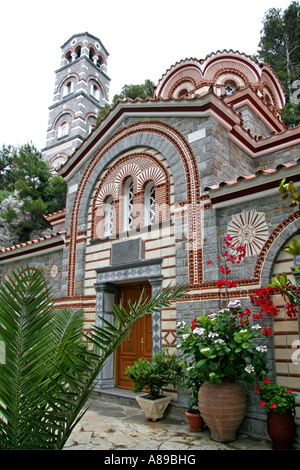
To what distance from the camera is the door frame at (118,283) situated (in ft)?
22.5

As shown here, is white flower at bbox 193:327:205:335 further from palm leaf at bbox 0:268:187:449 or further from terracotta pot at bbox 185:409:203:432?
palm leaf at bbox 0:268:187:449

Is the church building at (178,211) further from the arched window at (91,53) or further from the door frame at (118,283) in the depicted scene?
the arched window at (91,53)

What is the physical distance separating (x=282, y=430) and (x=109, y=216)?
5.82 meters

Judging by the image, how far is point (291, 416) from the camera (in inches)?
183

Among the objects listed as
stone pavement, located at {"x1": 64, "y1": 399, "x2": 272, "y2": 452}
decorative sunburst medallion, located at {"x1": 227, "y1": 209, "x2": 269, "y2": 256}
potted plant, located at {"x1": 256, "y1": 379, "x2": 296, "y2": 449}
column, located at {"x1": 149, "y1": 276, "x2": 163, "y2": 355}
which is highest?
decorative sunburst medallion, located at {"x1": 227, "y1": 209, "x2": 269, "y2": 256}

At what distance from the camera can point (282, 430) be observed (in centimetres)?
459

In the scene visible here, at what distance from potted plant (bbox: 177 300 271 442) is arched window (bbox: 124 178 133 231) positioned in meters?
3.64

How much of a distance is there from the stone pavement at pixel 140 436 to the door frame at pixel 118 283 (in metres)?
1.18

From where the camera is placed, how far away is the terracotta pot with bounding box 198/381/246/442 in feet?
15.7

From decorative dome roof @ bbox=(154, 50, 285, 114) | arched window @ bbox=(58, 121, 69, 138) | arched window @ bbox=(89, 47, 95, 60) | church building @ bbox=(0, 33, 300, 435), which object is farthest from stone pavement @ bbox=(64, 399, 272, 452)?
arched window @ bbox=(89, 47, 95, 60)

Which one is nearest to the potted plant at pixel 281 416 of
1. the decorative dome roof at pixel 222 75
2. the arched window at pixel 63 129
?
the decorative dome roof at pixel 222 75
